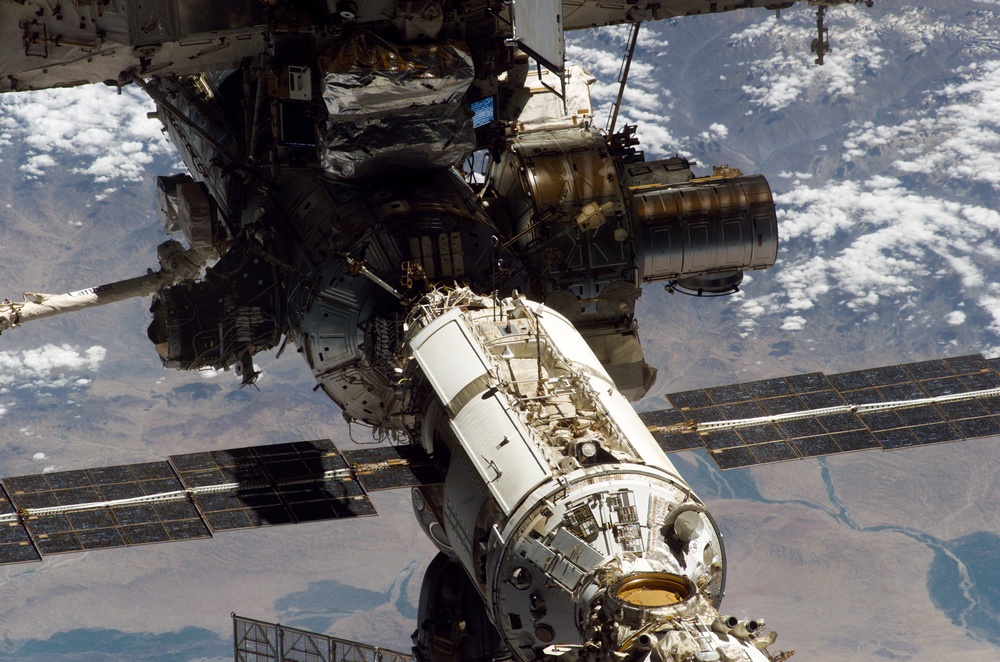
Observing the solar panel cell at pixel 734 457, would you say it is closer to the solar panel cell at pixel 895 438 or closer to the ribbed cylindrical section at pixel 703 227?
the solar panel cell at pixel 895 438

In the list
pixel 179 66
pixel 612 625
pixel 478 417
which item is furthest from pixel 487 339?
pixel 179 66

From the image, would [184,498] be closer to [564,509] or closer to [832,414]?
[564,509]

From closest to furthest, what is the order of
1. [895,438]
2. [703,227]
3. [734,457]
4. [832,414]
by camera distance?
1. [734,457]
2. [895,438]
3. [832,414]
4. [703,227]

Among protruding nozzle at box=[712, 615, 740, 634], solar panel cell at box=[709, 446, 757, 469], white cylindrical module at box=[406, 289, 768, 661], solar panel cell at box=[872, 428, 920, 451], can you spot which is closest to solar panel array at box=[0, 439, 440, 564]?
white cylindrical module at box=[406, 289, 768, 661]

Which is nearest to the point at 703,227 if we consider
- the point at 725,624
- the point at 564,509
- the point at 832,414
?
the point at 832,414

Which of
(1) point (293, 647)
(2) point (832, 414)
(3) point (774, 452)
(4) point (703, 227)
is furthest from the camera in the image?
(1) point (293, 647)

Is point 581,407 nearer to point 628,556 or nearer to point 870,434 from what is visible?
point 628,556

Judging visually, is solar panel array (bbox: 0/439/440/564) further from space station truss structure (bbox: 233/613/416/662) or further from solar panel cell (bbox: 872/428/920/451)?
solar panel cell (bbox: 872/428/920/451)
